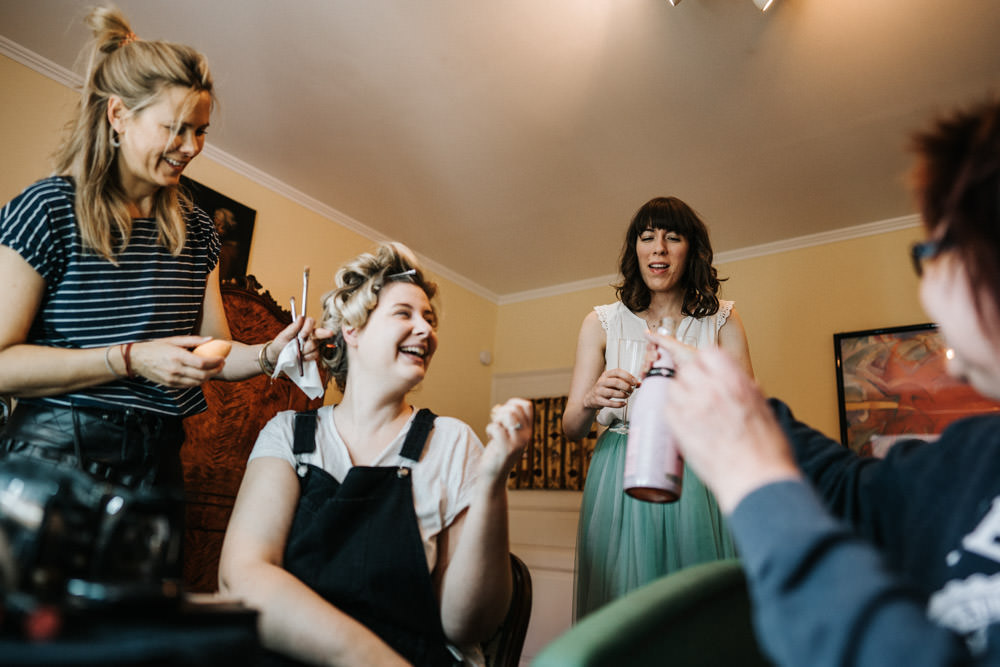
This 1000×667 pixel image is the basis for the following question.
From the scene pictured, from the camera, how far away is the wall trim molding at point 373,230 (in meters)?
2.92

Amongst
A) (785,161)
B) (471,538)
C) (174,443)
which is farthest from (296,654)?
(785,161)

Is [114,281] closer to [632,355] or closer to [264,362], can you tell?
[264,362]

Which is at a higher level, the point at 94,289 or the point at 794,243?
the point at 794,243

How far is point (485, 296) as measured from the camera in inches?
216

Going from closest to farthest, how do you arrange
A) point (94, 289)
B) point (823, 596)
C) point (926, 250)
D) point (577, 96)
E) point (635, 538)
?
point (823, 596)
point (926, 250)
point (94, 289)
point (635, 538)
point (577, 96)

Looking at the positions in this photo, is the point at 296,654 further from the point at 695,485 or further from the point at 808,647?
the point at 695,485

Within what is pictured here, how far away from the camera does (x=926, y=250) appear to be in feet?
2.27

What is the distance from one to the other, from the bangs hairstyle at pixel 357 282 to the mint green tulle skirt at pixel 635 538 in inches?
33.9

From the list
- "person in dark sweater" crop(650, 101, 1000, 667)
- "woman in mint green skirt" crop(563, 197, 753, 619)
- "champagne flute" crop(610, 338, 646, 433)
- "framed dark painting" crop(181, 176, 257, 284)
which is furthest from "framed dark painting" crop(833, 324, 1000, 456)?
"framed dark painting" crop(181, 176, 257, 284)

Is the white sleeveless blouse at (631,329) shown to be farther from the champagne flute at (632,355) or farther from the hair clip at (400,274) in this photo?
the hair clip at (400,274)

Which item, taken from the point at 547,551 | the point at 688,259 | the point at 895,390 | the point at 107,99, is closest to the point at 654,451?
the point at 107,99

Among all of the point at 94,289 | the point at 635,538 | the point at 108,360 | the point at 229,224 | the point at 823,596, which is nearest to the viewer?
the point at 823,596

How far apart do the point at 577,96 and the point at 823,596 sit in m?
2.83

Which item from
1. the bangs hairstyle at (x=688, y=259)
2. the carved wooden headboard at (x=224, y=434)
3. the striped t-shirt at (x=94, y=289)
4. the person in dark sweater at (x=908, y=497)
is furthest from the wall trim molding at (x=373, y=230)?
the person in dark sweater at (x=908, y=497)
